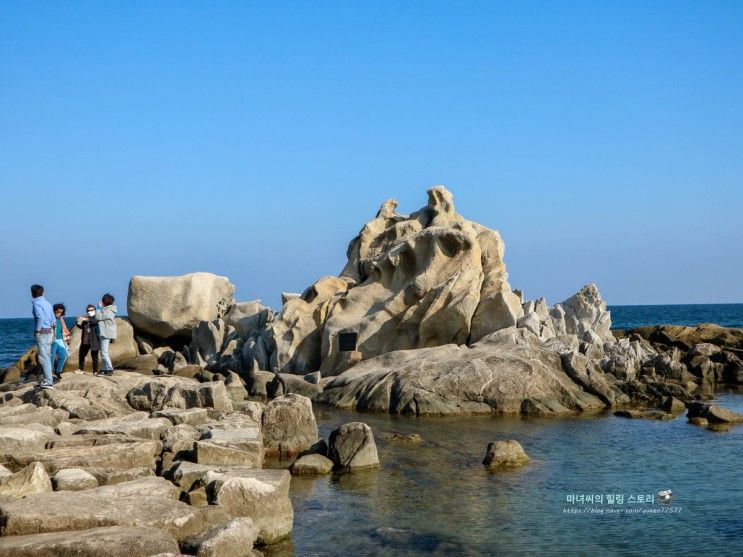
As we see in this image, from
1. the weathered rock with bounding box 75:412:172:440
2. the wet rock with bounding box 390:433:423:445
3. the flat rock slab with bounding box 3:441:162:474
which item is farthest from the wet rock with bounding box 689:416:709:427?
the flat rock slab with bounding box 3:441:162:474

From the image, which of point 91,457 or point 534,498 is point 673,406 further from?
point 91,457

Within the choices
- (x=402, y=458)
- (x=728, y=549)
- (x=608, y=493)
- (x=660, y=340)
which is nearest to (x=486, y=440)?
(x=402, y=458)

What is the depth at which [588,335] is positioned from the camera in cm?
3406

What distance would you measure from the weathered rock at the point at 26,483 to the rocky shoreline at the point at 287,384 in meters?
0.02

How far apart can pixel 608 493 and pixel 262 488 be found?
6.34 meters

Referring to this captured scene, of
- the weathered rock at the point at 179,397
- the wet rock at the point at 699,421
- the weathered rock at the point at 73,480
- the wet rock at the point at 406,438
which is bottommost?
the wet rock at the point at 699,421

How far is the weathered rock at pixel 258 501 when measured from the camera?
11969 millimetres

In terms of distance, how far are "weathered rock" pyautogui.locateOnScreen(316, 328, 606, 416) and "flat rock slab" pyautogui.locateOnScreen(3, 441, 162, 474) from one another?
10.9 m

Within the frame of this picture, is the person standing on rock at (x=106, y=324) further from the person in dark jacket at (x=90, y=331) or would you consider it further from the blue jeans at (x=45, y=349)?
the blue jeans at (x=45, y=349)

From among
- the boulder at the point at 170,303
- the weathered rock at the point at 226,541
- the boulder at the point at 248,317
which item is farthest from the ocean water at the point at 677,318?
the weathered rock at the point at 226,541

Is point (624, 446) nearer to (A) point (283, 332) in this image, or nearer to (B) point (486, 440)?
(B) point (486, 440)

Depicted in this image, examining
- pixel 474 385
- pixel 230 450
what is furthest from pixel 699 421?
pixel 230 450

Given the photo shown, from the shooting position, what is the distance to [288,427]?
18344mm

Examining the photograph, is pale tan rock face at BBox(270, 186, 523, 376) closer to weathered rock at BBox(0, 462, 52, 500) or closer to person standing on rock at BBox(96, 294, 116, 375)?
person standing on rock at BBox(96, 294, 116, 375)
